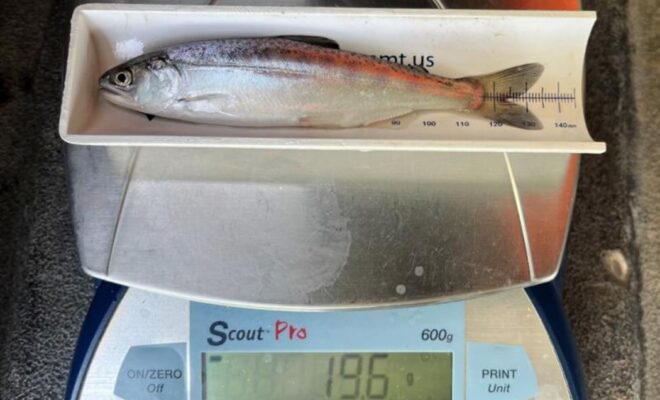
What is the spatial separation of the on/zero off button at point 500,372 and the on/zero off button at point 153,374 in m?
0.27

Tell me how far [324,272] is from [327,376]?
4.1 inches

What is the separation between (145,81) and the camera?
23.0 inches

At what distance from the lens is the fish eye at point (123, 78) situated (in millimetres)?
582

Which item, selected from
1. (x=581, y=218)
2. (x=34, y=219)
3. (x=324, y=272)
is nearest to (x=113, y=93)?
(x=324, y=272)

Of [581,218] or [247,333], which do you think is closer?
[247,333]

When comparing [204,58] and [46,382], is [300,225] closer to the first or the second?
[204,58]

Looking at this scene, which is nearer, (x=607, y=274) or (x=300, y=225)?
(x=300, y=225)

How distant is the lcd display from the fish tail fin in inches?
8.8

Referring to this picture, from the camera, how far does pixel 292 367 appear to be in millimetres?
661

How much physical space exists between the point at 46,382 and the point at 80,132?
1.29 ft

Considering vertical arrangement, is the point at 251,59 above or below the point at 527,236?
above

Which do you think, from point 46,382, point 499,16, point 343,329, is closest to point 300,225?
point 343,329

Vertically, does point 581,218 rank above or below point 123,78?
below

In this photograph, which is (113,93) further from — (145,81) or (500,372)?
(500,372)
